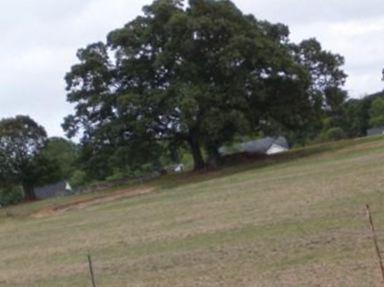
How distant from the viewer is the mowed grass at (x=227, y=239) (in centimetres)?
1281

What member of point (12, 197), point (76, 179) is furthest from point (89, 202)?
Answer: point (76, 179)

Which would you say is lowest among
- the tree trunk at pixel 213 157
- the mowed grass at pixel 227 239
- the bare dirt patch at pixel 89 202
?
the mowed grass at pixel 227 239

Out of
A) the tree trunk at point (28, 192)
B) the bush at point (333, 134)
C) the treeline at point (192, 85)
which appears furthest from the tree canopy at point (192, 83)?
the bush at point (333, 134)

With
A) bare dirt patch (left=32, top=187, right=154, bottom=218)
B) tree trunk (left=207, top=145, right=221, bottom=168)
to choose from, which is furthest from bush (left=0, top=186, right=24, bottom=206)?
bare dirt patch (left=32, top=187, right=154, bottom=218)

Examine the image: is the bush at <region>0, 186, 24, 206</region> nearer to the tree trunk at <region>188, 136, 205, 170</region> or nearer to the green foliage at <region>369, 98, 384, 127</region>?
the tree trunk at <region>188, 136, 205, 170</region>

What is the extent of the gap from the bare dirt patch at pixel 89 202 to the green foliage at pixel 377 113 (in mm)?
61810

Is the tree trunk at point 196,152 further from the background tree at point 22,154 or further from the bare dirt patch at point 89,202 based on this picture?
the background tree at point 22,154

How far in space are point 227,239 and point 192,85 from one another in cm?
3228

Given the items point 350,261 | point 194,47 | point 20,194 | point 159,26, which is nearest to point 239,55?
point 194,47

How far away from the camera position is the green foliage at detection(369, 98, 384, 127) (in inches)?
4060

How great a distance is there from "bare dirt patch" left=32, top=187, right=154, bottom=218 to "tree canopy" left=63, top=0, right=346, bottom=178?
16.3 ft

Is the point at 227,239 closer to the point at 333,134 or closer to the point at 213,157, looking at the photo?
the point at 213,157

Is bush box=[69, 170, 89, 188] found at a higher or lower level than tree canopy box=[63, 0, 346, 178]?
lower

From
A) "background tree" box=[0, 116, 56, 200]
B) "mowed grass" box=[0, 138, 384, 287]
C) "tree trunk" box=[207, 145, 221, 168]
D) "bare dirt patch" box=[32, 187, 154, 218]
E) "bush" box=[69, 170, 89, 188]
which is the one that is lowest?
"mowed grass" box=[0, 138, 384, 287]
